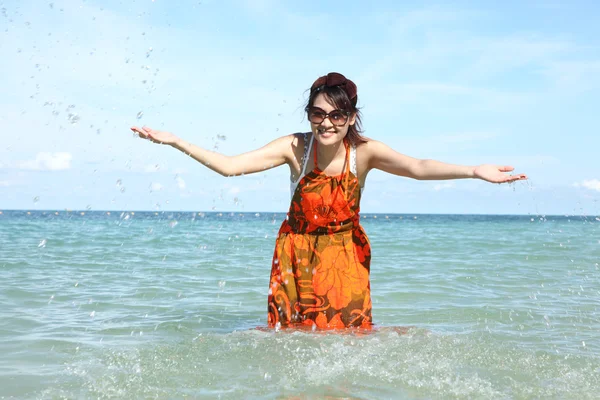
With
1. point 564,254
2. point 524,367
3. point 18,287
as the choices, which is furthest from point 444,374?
point 564,254

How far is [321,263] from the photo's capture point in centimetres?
416

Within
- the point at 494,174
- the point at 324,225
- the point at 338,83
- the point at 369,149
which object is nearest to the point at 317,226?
the point at 324,225

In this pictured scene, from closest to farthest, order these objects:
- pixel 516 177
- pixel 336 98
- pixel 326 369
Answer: pixel 326 369, pixel 516 177, pixel 336 98

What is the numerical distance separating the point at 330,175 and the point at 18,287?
15.2ft

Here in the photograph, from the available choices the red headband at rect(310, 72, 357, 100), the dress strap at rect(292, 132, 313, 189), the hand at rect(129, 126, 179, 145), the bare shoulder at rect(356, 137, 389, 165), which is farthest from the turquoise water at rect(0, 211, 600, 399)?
the red headband at rect(310, 72, 357, 100)

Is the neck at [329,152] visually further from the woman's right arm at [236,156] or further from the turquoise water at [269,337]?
the turquoise water at [269,337]

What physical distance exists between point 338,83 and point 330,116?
8.7 inches

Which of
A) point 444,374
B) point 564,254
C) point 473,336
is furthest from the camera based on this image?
point 564,254

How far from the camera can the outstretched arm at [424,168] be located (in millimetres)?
3666

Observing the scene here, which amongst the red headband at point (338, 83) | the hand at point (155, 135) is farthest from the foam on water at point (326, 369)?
the red headband at point (338, 83)

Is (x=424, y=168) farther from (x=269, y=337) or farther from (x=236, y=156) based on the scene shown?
(x=269, y=337)

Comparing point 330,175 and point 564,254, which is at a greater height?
point 330,175

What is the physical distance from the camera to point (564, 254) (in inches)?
498

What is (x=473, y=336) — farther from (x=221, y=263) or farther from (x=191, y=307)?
(x=221, y=263)
